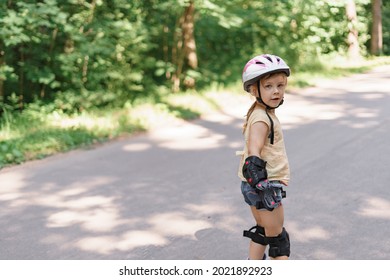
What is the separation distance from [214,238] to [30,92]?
28.6 feet

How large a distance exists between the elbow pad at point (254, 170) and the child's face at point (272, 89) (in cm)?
38

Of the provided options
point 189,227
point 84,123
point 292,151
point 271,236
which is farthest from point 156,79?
point 271,236

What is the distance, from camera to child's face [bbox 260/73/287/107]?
313 centimetres

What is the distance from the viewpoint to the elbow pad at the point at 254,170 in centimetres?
296

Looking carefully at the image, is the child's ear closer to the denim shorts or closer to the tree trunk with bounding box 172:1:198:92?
the denim shorts

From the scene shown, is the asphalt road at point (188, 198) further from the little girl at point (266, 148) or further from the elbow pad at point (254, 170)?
the elbow pad at point (254, 170)

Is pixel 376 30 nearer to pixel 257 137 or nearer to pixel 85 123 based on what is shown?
pixel 85 123

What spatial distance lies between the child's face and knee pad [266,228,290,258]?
0.86 m

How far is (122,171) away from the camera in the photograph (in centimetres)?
647

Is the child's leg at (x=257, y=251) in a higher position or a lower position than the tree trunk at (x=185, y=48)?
lower

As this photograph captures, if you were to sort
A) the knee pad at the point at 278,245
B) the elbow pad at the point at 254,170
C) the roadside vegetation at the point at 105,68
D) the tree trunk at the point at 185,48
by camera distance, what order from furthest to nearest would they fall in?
the tree trunk at the point at 185,48, the roadside vegetation at the point at 105,68, the knee pad at the point at 278,245, the elbow pad at the point at 254,170

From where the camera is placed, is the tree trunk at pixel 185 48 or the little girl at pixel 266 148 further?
the tree trunk at pixel 185 48

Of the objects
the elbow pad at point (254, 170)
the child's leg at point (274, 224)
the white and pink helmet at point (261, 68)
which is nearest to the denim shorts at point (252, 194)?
the child's leg at point (274, 224)

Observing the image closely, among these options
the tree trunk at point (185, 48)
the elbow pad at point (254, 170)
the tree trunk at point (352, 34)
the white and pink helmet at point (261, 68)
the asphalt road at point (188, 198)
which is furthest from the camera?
the tree trunk at point (352, 34)
